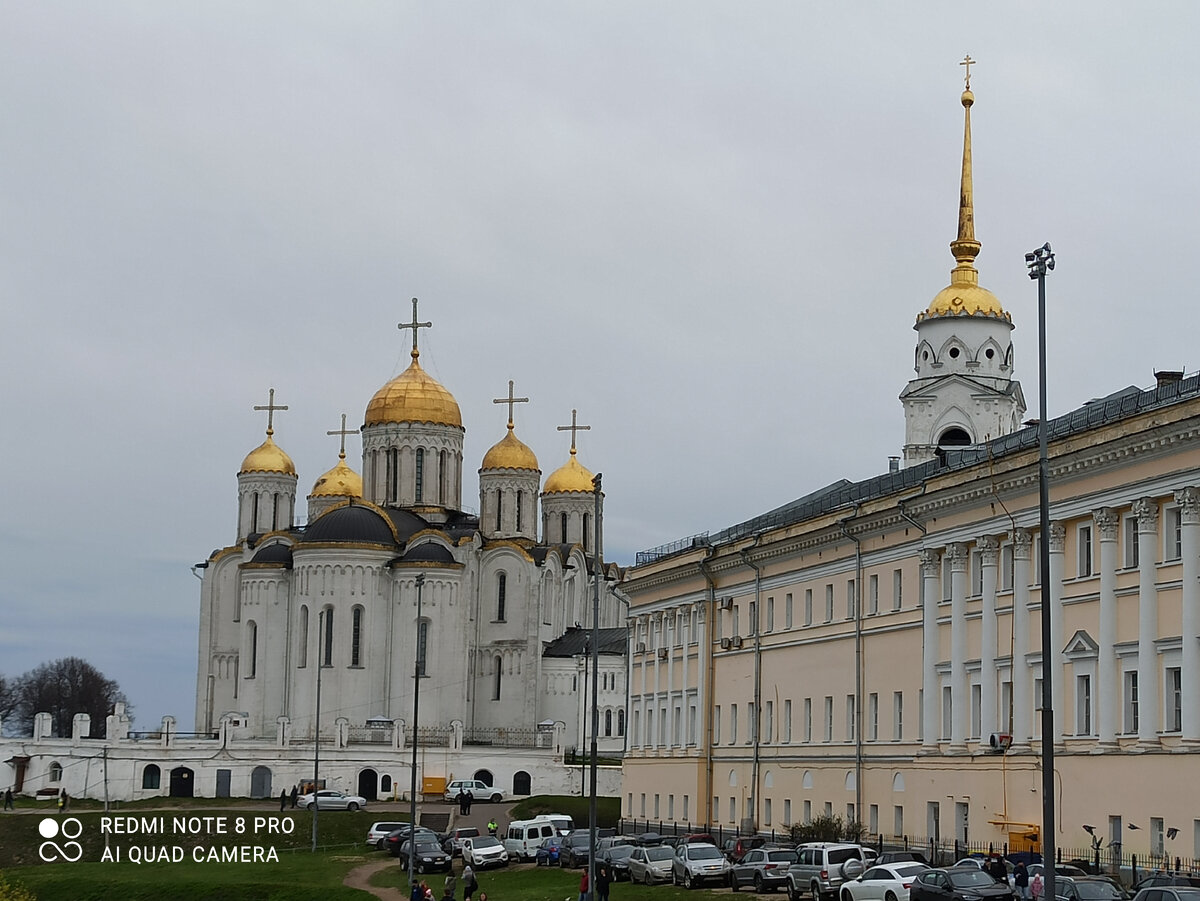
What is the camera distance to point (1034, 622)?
45.5 meters

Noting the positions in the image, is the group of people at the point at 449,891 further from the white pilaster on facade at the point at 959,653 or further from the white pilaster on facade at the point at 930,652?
the white pilaster on facade at the point at 959,653

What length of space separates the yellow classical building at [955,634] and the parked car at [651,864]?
6.95 metres

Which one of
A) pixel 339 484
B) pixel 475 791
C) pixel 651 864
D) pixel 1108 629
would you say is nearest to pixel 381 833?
pixel 651 864

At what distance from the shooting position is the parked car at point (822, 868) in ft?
131

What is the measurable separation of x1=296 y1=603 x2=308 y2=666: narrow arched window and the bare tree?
57.5m

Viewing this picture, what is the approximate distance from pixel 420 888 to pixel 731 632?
75.9 ft

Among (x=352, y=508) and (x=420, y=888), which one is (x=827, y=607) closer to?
(x=420, y=888)

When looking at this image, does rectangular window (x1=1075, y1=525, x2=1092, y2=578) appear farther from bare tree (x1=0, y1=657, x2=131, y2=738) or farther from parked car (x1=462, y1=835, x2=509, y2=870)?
bare tree (x1=0, y1=657, x2=131, y2=738)

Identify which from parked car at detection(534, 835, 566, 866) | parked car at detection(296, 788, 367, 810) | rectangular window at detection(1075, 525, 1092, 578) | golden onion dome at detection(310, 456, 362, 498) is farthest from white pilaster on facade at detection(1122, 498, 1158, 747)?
golden onion dome at detection(310, 456, 362, 498)

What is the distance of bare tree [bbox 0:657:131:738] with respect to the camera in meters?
157

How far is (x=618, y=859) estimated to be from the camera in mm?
50188

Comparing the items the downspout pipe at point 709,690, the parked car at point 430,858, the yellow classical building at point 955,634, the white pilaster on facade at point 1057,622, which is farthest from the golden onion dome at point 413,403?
the white pilaster on facade at point 1057,622

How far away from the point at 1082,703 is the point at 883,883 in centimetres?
894

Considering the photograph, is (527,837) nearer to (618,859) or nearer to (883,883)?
(618,859)
